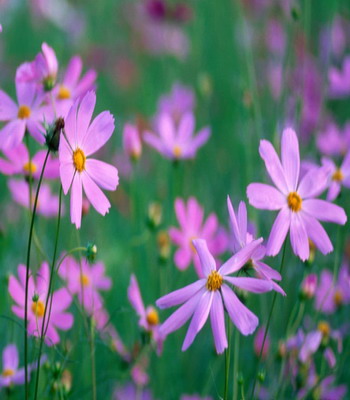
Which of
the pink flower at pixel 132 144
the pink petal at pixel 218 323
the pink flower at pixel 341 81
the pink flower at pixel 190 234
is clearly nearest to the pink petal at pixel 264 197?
the pink petal at pixel 218 323

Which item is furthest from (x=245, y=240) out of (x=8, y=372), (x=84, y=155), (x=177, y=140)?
(x=177, y=140)

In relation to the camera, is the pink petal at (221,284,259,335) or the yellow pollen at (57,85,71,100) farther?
the yellow pollen at (57,85,71,100)

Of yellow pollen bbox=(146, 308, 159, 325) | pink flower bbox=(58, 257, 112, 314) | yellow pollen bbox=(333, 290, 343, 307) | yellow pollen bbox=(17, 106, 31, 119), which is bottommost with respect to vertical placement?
yellow pollen bbox=(146, 308, 159, 325)

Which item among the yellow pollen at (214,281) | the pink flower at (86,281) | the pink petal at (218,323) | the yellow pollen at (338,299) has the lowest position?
the pink petal at (218,323)

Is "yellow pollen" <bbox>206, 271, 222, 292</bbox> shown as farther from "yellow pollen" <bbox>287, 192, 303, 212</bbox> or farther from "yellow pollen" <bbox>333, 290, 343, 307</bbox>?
"yellow pollen" <bbox>333, 290, 343, 307</bbox>

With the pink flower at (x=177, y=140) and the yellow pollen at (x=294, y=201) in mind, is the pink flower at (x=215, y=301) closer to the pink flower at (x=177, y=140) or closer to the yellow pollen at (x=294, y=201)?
the yellow pollen at (x=294, y=201)

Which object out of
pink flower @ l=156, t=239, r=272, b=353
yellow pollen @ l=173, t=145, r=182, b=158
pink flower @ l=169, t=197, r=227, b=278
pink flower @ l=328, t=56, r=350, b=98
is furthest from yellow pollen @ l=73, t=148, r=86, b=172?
pink flower @ l=328, t=56, r=350, b=98

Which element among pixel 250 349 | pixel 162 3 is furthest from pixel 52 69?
pixel 162 3
